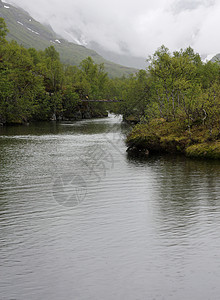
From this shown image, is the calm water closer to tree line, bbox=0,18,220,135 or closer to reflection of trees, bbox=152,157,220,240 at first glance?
reflection of trees, bbox=152,157,220,240

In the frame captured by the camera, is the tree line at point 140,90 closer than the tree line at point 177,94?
No

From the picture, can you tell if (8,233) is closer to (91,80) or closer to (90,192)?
(90,192)

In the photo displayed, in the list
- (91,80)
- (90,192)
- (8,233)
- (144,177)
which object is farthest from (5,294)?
(91,80)

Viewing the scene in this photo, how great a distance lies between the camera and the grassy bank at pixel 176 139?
34.8 metres

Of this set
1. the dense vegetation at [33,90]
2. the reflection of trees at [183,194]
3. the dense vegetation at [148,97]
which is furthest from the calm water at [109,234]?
the dense vegetation at [33,90]

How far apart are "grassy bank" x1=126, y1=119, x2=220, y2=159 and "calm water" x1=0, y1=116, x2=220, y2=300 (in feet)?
24.4

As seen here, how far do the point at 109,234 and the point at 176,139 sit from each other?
25504 millimetres

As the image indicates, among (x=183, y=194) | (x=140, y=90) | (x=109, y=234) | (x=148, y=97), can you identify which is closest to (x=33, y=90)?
(x=140, y=90)

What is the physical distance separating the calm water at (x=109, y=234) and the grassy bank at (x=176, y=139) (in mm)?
7439

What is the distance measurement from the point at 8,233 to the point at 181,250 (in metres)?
7.71

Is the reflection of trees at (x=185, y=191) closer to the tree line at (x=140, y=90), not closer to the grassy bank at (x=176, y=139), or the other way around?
the grassy bank at (x=176, y=139)

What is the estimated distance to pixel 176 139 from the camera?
125 feet

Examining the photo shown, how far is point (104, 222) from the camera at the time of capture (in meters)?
15.8

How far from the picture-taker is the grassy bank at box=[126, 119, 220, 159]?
34.8 m
